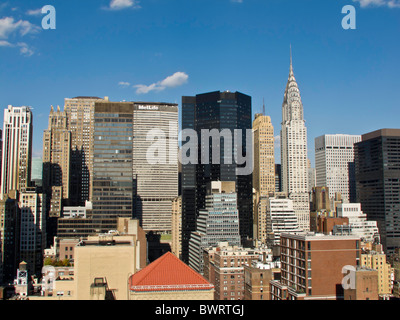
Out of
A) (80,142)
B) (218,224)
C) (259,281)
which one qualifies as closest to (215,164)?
(218,224)

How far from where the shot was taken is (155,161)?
158 m

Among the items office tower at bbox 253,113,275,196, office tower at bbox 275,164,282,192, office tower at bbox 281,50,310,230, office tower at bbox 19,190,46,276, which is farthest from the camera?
office tower at bbox 275,164,282,192

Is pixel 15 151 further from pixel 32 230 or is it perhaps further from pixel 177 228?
pixel 177 228

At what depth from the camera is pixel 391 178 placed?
4887 inches

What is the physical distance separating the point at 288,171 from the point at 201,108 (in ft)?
130

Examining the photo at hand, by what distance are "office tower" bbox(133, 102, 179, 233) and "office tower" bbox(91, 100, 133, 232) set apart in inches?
2471

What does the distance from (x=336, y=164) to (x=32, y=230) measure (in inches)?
5012

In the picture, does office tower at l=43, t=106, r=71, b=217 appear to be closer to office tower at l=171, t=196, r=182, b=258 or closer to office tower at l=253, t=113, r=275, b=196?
office tower at l=171, t=196, r=182, b=258

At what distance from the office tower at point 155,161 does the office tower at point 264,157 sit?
1324 inches

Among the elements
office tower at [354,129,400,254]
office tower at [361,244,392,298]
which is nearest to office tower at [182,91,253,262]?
office tower at [354,129,400,254]

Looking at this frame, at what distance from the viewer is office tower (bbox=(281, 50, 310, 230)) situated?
480 ft

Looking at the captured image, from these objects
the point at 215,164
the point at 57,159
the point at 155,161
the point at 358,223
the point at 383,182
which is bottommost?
the point at 358,223

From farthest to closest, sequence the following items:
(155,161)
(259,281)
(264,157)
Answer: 1. (155,161)
2. (264,157)
3. (259,281)
